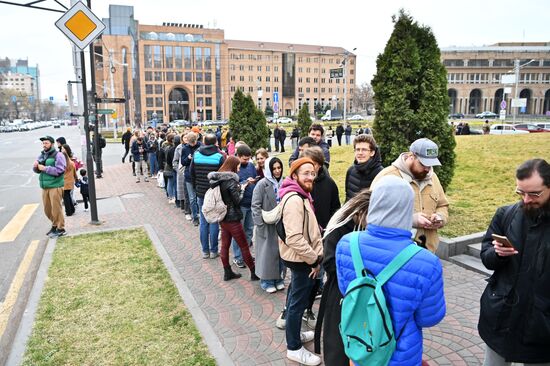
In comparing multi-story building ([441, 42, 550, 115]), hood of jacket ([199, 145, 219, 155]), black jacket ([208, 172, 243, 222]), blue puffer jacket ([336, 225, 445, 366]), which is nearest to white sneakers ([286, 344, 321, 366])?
blue puffer jacket ([336, 225, 445, 366])

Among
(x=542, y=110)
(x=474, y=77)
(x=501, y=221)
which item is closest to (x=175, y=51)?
(x=474, y=77)

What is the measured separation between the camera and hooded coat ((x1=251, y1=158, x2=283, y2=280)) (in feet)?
17.6

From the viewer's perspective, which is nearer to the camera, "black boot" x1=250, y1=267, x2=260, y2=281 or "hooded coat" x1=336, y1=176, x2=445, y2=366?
"hooded coat" x1=336, y1=176, x2=445, y2=366

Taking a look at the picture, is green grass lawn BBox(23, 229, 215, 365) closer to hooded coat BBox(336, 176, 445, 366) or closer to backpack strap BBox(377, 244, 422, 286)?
hooded coat BBox(336, 176, 445, 366)

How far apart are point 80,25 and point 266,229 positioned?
21.5 ft

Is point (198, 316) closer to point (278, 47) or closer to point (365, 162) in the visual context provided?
point (365, 162)

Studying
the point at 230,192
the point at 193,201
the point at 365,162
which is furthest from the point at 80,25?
the point at 365,162

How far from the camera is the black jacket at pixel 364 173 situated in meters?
5.26

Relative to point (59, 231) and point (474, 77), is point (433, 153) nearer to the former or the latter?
point (59, 231)

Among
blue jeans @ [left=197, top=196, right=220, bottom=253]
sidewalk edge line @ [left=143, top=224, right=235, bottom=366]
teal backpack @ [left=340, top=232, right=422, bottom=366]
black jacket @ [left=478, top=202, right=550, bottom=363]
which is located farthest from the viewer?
blue jeans @ [left=197, top=196, right=220, bottom=253]

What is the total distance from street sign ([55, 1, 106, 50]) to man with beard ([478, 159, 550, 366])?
8.70 m

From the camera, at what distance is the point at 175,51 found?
106 metres

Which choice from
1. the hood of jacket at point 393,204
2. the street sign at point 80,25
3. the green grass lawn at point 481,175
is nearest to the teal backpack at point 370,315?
the hood of jacket at point 393,204

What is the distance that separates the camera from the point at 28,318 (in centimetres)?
518
